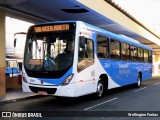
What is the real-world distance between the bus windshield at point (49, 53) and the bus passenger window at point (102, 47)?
220cm

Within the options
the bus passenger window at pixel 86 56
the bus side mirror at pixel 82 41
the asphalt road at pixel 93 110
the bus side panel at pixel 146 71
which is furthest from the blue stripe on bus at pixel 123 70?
the asphalt road at pixel 93 110

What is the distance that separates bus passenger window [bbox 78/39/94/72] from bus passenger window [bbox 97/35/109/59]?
2.65ft

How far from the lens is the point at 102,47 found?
1328cm

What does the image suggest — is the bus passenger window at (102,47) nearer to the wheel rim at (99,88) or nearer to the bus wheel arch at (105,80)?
the bus wheel arch at (105,80)

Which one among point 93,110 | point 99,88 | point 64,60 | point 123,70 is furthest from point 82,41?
point 123,70

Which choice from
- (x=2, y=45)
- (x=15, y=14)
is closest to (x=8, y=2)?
(x=2, y=45)

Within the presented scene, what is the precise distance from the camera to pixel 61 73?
1068 centimetres

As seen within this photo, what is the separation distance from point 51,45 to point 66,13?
252 inches

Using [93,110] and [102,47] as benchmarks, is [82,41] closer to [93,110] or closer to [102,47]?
[102,47]

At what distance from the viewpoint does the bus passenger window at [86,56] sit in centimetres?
1110

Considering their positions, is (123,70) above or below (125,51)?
below

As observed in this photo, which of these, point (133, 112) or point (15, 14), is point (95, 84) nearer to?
point (133, 112)

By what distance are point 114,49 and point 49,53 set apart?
183 inches

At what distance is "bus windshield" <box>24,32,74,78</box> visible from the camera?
10836 millimetres
